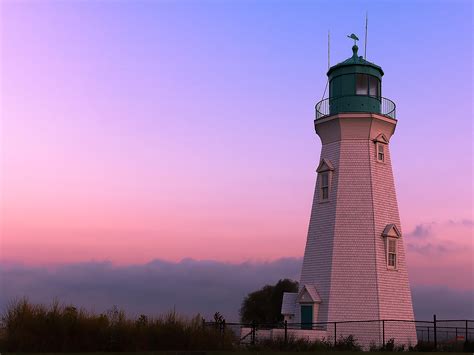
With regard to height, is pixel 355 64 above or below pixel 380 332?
above

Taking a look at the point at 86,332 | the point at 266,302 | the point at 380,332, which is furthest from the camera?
the point at 266,302

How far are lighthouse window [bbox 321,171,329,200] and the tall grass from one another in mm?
13460

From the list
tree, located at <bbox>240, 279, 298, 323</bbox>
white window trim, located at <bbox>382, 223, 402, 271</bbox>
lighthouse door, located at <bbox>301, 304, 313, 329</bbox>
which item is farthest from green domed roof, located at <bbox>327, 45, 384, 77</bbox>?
tree, located at <bbox>240, 279, 298, 323</bbox>

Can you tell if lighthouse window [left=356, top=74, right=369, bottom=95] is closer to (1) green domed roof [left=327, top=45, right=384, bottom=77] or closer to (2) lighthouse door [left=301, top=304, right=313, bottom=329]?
(1) green domed roof [left=327, top=45, right=384, bottom=77]

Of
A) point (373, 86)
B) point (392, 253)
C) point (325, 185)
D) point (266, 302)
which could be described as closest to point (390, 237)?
point (392, 253)

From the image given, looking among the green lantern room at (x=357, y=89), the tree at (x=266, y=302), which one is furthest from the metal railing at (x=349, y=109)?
the tree at (x=266, y=302)

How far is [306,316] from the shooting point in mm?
32062

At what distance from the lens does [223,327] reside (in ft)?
81.4

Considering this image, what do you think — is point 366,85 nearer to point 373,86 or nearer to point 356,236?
point 373,86

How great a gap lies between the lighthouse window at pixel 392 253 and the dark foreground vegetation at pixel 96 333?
1217 cm

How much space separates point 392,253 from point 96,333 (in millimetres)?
16717

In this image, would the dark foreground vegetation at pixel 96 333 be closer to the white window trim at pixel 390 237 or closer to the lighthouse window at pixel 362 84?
the white window trim at pixel 390 237

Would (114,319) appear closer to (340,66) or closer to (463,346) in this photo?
(463,346)

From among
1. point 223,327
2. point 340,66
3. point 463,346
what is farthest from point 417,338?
point 340,66
